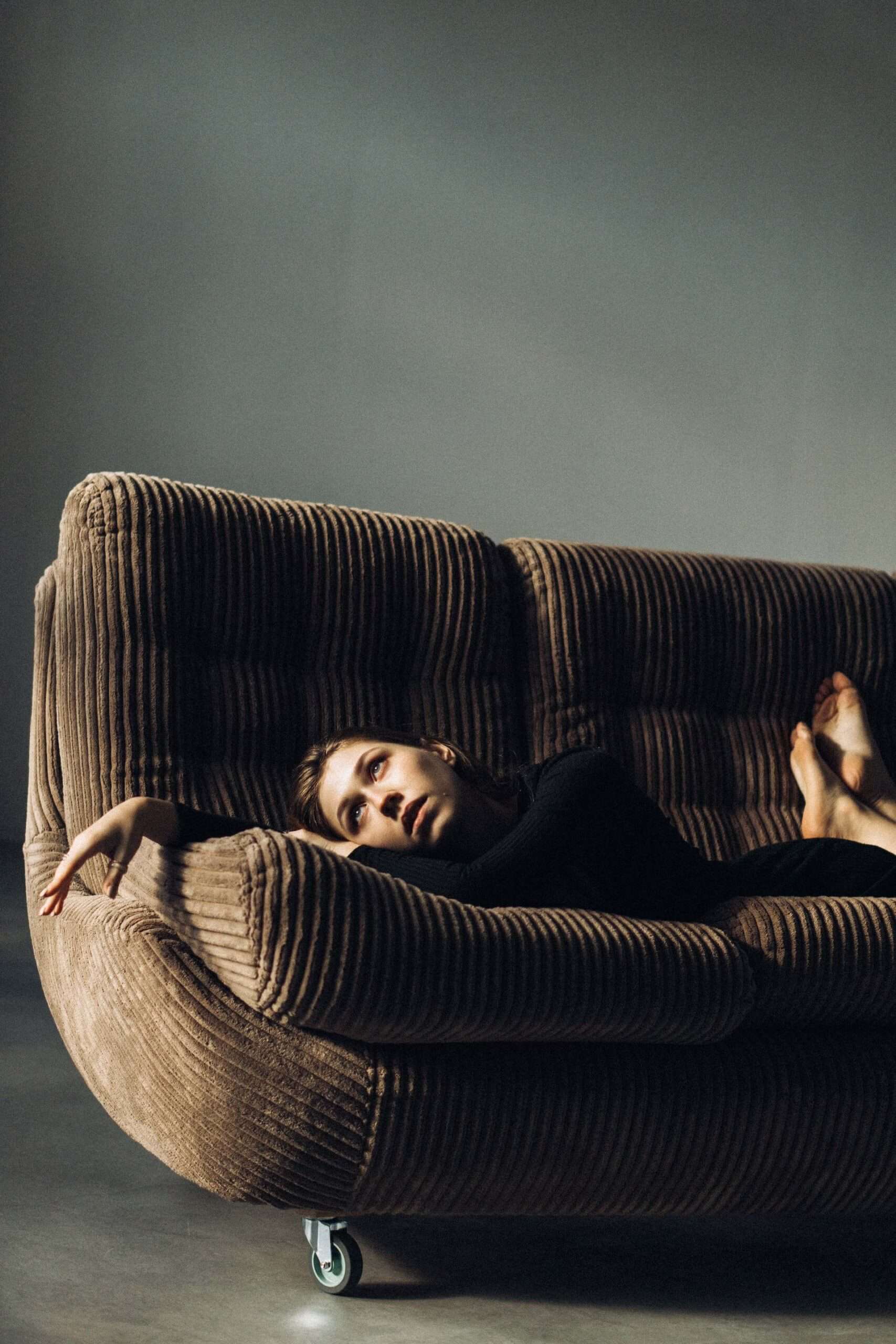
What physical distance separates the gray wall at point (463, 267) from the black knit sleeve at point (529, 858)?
7.53 ft

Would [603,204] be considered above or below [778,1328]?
above

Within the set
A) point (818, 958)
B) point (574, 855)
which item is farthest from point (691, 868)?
point (818, 958)

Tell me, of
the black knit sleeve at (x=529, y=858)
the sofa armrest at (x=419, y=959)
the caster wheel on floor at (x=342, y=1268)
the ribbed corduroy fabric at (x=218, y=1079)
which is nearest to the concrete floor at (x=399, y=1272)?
the caster wheel on floor at (x=342, y=1268)

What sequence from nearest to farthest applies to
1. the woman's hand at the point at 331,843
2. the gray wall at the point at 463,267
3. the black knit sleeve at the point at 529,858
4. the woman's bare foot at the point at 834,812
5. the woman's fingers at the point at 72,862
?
1. the woman's fingers at the point at 72,862
2. the black knit sleeve at the point at 529,858
3. the woman's hand at the point at 331,843
4. the woman's bare foot at the point at 834,812
5. the gray wall at the point at 463,267

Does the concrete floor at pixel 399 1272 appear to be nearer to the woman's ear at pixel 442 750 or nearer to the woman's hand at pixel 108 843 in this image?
the woman's hand at pixel 108 843

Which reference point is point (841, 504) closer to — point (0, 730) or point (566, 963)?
point (0, 730)

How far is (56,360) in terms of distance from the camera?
3.64 metres

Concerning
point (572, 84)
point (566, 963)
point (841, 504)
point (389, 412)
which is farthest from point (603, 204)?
point (566, 963)

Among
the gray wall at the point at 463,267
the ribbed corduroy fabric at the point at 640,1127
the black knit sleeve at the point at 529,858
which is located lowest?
the ribbed corduroy fabric at the point at 640,1127

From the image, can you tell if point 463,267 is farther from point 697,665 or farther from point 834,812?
point 834,812

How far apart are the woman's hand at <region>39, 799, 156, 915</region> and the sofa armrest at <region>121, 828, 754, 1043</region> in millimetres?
56

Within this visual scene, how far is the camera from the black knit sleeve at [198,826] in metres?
1.34

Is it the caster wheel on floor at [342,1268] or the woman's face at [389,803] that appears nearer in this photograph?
the caster wheel on floor at [342,1268]

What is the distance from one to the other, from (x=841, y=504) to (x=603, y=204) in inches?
42.8
